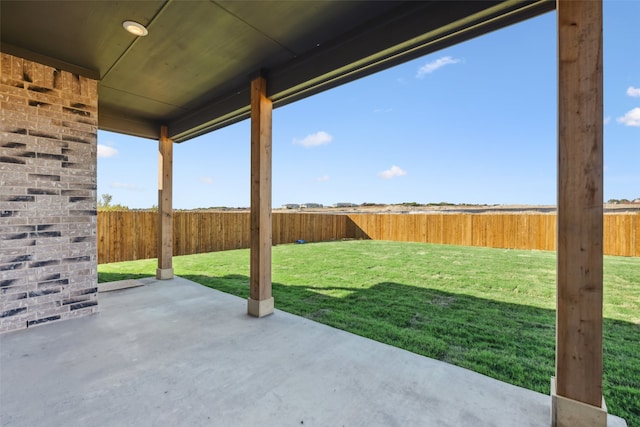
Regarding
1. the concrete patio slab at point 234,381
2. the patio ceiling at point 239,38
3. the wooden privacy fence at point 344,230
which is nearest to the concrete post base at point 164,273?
the concrete patio slab at point 234,381

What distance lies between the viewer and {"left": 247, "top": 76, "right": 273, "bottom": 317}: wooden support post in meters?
3.03

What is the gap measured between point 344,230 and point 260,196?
38.1ft

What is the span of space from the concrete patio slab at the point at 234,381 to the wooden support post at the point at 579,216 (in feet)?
0.94

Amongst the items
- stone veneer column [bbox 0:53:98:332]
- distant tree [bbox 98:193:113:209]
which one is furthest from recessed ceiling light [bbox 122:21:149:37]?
distant tree [bbox 98:193:113:209]

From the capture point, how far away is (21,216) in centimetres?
274

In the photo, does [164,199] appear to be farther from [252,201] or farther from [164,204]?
[252,201]

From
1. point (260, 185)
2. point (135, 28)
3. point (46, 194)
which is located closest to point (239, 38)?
point (135, 28)

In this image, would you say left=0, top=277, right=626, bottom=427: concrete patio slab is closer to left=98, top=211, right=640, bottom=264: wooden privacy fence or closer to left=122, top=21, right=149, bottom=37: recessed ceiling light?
left=122, top=21, right=149, bottom=37: recessed ceiling light

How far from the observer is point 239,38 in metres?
2.41

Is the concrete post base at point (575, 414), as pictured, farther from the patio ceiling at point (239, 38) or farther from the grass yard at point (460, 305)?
the patio ceiling at point (239, 38)

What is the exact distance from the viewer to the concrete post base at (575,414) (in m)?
1.37

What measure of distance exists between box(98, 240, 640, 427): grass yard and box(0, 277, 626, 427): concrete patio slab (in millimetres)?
317

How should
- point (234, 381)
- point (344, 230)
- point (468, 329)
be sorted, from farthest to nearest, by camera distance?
point (344, 230), point (468, 329), point (234, 381)

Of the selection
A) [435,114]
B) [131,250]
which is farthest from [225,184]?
[435,114]
